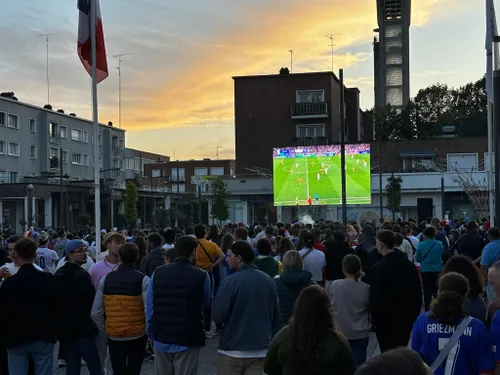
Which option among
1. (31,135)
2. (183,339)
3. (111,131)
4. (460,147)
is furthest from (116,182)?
(183,339)

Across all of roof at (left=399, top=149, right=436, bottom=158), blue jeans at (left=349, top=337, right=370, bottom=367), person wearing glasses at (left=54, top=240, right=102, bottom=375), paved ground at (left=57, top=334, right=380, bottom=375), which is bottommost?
paved ground at (left=57, top=334, right=380, bottom=375)

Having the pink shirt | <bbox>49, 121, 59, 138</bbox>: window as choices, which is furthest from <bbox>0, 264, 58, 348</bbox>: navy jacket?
<bbox>49, 121, 59, 138</bbox>: window

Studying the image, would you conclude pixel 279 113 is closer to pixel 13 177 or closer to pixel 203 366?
pixel 13 177

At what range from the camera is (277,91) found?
63562 mm

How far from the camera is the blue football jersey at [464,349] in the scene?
5.12 metres

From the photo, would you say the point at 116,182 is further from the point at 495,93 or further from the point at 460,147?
the point at 495,93

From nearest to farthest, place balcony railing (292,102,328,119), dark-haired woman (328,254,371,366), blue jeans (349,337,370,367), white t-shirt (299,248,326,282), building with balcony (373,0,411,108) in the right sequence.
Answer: dark-haired woman (328,254,371,366), blue jeans (349,337,370,367), white t-shirt (299,248,326,282), balcony railing (292,102,328,119), building with balcony (373,0,411,108)

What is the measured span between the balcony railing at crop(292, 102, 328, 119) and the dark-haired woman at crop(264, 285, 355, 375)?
56.8 m

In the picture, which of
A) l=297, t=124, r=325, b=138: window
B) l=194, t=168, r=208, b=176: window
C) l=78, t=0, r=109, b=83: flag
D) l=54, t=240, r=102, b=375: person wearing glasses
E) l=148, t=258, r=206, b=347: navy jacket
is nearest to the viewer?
l=148, t=258, r=206, b=347: navy jacket

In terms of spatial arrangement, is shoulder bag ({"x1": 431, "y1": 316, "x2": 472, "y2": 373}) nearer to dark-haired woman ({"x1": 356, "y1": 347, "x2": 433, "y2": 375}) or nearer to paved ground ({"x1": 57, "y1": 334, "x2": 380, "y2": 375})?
dark-haired woman ({"x1": 356, "y1": 347, "x2": 433, "y2": 375})

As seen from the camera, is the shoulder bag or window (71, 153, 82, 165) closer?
the shoulder bag

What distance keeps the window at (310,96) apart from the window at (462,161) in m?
11.8

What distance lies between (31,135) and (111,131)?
614 inches

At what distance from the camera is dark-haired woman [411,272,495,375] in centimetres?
512
